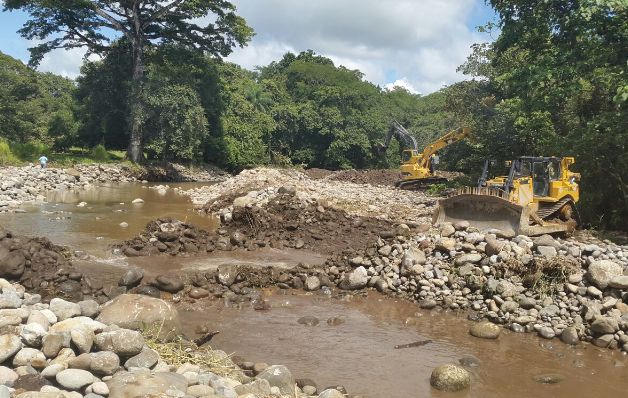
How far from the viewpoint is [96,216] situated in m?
19.1

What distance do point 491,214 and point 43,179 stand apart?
2273cm

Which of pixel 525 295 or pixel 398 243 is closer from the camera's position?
pixel 525 295

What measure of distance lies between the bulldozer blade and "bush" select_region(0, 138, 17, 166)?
2514cm

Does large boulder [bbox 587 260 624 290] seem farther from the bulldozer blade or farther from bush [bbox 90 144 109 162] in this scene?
bush [bbox 90 144 109 162]

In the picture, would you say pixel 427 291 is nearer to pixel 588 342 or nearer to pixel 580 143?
pixel 588 342

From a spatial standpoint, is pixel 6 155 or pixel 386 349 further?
pixel 6 155

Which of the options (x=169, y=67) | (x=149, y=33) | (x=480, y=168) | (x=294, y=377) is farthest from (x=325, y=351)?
(x=149, y=33)

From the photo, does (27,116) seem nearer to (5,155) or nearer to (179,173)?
(5,155)

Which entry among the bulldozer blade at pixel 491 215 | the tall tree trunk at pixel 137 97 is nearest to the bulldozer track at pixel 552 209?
the bulldozer blade at pixel 491 215

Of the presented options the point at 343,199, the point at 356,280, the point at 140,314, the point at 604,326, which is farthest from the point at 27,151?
the point at 604,326

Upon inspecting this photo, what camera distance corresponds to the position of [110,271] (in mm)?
11906

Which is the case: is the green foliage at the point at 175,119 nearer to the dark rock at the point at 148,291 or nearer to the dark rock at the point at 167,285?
the dark rock at the point at 167,285

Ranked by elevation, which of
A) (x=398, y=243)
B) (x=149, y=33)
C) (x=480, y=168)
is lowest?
(x=398, y=243)

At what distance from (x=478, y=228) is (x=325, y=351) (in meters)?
6.26
